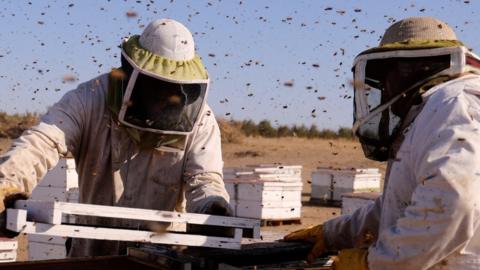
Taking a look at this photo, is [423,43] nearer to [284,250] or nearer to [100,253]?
[284,250]

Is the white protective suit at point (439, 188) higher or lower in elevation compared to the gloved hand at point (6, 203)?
higher

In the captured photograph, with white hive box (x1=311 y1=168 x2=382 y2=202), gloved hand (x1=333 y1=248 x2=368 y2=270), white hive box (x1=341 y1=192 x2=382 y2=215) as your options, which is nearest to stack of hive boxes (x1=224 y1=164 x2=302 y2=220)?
white hive box (x1=311 y1=168 x2=382 y2=202)

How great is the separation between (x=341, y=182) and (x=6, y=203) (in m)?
11.8

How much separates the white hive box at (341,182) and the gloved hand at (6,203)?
11.3 meters

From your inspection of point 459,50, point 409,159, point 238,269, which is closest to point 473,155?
point 409,159

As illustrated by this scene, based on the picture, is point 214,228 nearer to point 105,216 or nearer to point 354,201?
point 105,216

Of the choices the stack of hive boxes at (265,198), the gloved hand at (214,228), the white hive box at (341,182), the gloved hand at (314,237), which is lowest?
the white hive box at (341,182)

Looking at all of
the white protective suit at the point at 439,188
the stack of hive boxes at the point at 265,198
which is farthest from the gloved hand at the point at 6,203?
the stack of hive boxes at the point at 265,198

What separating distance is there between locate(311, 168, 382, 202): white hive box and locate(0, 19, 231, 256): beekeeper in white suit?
1010 cm

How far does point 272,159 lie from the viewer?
A: 24.4m

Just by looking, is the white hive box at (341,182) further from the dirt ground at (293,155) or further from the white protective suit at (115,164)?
the white protective suit at (115,164)

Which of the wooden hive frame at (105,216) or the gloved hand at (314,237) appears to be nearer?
the wooden hive frame at (105,216)

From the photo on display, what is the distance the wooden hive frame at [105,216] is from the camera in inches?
89.4

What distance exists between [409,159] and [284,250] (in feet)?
2.58
